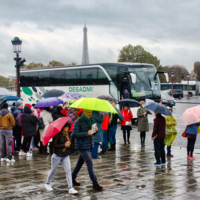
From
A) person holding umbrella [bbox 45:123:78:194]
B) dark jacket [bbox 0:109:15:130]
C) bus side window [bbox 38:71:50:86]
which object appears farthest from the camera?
bus side window [bbox 38:71:50:86]

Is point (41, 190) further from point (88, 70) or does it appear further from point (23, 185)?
point (88, 70)

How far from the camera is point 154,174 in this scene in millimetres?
7465

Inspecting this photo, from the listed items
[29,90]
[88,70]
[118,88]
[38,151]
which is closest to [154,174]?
[38,151]

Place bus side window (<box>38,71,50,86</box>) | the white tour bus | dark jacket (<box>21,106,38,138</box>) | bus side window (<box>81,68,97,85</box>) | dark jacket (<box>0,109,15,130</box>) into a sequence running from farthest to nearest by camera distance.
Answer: bus side window (<box>38,71,50,86</box>) < bus side window (<box>81,68,97,85</box>) < the white tour bus < dark jacket (<box>21,106,38,138</box>) < dark jacket (<box>0,109,15,130</box>)

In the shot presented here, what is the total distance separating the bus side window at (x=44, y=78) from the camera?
1003 inches

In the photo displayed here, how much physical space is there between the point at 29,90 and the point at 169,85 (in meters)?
46.7

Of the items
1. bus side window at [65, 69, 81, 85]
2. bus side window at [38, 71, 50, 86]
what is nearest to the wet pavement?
bus side window at [65, 69, 81, 85]

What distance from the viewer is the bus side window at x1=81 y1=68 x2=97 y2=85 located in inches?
882

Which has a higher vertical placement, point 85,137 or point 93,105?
point 93,105

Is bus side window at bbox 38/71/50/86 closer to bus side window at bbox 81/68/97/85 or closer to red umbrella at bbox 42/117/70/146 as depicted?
bus side window at bbox 81/68/97/85

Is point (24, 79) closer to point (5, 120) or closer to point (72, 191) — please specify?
point (5, 120)

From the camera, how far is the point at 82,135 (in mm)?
6113

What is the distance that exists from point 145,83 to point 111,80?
7.43ft

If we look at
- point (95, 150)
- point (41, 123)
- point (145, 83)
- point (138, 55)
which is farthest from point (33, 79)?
point (138, 55)
